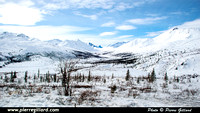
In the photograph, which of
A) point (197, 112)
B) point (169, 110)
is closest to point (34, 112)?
point (169, 110)

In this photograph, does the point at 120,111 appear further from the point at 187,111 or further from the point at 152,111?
the point at 187,111

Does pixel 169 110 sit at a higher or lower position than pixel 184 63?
lower

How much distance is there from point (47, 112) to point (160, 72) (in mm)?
40401

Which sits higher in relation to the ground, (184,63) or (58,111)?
(184,63)

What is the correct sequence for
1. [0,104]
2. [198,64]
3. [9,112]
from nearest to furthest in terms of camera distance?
[9,112], [0,104], [198,64]

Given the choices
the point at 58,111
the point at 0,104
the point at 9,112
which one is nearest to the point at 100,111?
the point at 58,111

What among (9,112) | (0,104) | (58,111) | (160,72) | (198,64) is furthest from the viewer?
(160,72)

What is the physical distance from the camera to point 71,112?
8078 millimetres

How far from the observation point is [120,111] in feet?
27.6

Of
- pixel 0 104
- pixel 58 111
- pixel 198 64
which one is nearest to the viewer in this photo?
pixel 58 111

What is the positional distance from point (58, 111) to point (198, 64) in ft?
131

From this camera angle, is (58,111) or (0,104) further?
(0,104)

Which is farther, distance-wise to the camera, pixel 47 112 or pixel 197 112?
pixel 197 112

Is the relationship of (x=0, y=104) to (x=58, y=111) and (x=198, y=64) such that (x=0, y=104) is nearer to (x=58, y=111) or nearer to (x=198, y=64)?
(x=58, y=111)
